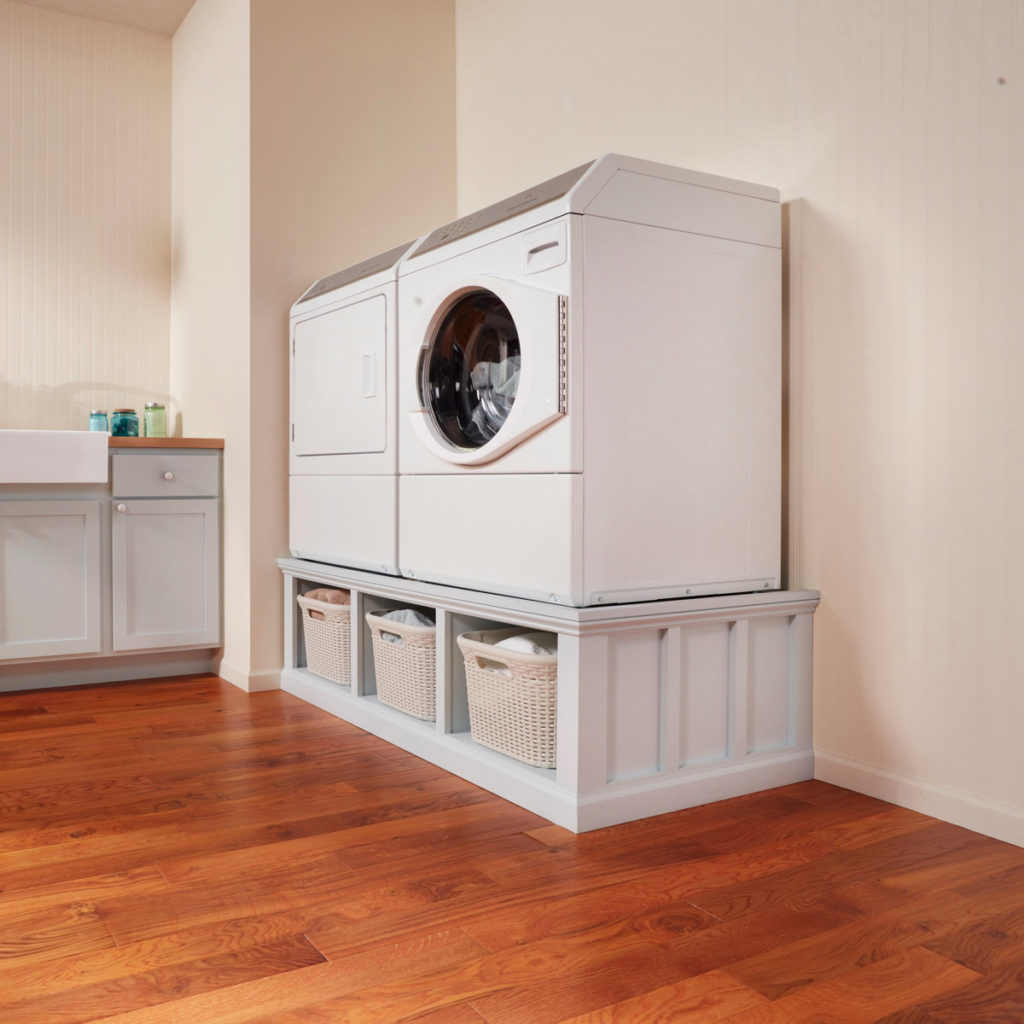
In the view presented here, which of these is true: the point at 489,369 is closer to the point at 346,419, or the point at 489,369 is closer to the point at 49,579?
the point at 346,419

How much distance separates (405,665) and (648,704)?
2.28ft

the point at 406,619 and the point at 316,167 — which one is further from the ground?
the point at 316,167

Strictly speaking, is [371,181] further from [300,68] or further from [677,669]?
[677,669]

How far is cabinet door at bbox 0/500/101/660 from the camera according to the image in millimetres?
2934


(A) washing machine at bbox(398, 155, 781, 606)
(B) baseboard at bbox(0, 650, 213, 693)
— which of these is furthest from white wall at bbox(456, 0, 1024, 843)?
(B) baseboard at bbox(0, 650, 213, 693)

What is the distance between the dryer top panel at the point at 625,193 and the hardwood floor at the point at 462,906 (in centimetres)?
118

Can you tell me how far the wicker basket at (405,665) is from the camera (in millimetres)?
2289

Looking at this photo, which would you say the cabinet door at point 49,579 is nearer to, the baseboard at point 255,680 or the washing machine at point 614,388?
the baseboard at point 255,680

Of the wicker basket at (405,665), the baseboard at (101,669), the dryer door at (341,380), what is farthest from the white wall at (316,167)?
the wicker basket at (405,665)

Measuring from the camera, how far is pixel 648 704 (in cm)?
190

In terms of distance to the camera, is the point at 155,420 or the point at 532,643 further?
the point at 155,420

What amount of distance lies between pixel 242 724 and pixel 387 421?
0.91 metres

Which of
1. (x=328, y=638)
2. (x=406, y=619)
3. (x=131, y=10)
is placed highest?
(x=131, y=10)

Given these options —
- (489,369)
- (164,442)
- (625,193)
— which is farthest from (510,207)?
(164,442)
